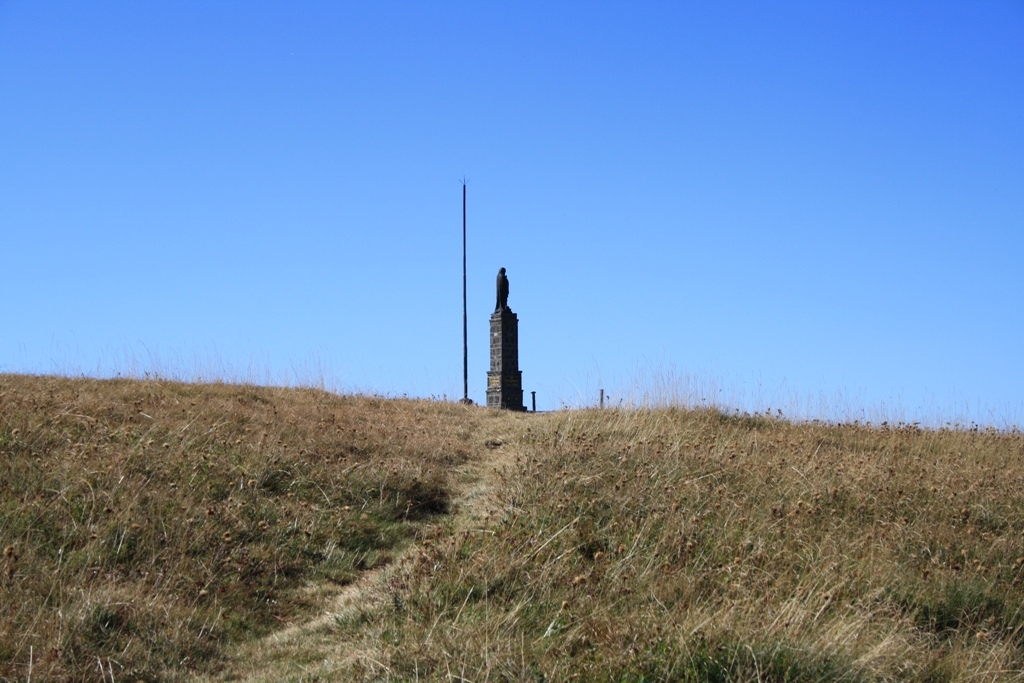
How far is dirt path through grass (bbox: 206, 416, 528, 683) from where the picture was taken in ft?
20.1

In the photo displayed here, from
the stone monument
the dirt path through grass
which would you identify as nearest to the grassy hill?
the dirt path through grass

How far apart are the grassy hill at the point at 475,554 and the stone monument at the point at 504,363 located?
9623 mm

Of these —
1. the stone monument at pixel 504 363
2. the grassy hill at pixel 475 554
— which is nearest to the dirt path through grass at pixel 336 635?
the grassy hill at pixel 475 554

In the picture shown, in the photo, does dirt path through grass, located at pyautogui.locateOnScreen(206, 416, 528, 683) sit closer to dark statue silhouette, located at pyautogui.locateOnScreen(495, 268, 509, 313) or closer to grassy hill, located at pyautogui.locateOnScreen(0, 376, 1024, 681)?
grassy hill, located at pyautogui.locateOnScreen(0, 376, 1024, 681)

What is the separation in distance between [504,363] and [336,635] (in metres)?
15.4

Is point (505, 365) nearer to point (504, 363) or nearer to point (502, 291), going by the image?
point (504, 363)

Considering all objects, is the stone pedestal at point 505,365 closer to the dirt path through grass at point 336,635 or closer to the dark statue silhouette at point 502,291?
the dark statue silhouette at point 502,291

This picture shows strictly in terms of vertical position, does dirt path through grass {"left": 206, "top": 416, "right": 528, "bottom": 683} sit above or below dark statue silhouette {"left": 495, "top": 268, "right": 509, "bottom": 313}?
below

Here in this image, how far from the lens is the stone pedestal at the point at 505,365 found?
21.8 meters

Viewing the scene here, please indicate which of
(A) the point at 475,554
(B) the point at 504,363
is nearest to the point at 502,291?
(B) the point at 504,363

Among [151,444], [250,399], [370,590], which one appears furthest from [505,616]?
[250,399]

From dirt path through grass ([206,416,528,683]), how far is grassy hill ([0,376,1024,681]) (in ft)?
0.09

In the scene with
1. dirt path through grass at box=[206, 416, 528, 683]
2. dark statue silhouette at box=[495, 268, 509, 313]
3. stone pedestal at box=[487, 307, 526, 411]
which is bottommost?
dirt path through grass at box=[206, 416, 528, 683]

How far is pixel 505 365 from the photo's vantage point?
22.0 meters
